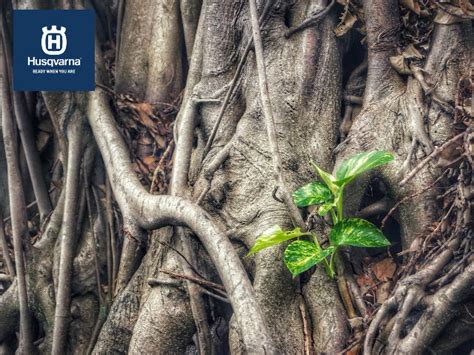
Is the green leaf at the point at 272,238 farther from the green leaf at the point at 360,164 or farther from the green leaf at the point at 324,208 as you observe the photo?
the green leaf at the point at 360,164

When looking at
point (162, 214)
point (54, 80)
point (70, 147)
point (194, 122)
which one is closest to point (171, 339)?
point (162, 214)

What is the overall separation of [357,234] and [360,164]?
243 millimetres

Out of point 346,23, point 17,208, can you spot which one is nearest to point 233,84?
point 346,23

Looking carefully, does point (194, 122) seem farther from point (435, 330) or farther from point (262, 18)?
point (435, 330)

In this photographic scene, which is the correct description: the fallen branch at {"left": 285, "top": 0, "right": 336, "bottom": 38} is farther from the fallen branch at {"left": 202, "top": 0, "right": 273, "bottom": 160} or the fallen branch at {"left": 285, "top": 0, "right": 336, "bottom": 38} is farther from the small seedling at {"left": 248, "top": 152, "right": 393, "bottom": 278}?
the small seedling at {"left": 248, "top": 152, "right": 393, "bottom": 278}

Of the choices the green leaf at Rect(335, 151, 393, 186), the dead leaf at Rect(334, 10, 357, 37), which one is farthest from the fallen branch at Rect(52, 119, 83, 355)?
the green leaf at Rect(335, 151, 393, 186)

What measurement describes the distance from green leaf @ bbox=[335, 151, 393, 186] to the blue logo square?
1.71 m

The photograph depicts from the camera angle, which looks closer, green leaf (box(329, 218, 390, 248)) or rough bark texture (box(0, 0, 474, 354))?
green leaf (box(329, 218, 390, 248))

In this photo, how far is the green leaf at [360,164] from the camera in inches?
95.3

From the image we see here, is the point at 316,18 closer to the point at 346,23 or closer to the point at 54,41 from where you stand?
the point at 346,23

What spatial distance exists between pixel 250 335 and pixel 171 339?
0.60m

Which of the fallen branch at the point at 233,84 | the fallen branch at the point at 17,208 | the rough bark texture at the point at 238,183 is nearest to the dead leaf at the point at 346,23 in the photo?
the rough bark texture at the point at 238,183

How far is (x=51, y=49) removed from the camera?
3.64 m

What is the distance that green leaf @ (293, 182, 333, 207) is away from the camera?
2529 mm
